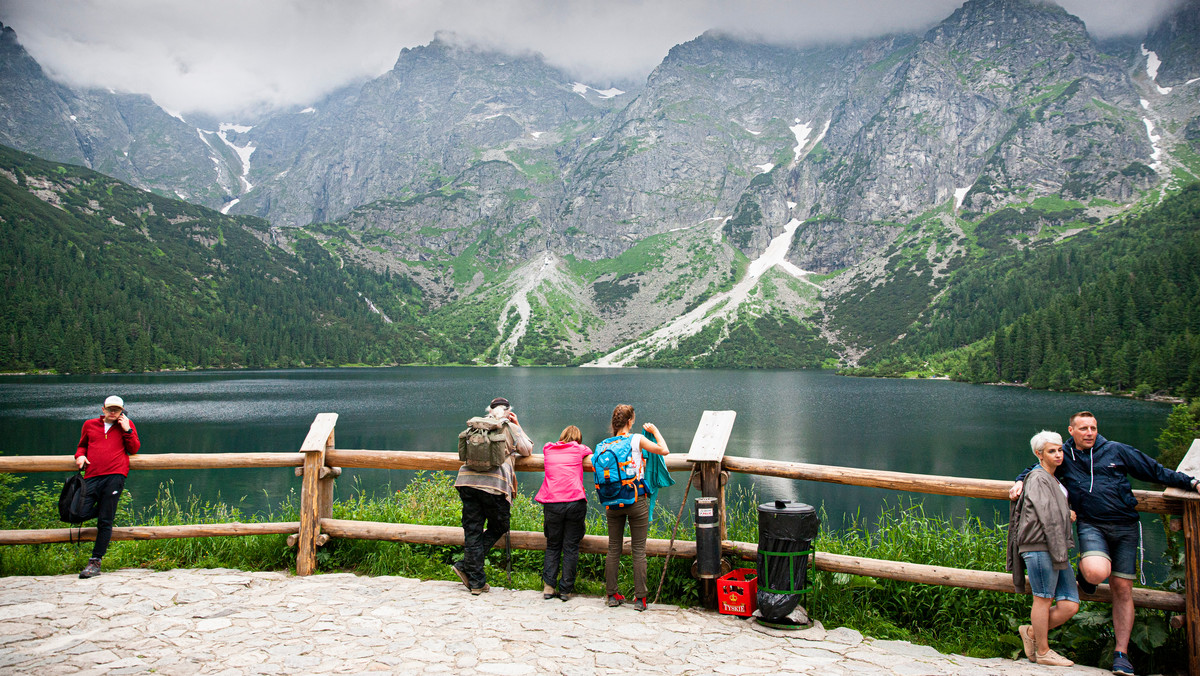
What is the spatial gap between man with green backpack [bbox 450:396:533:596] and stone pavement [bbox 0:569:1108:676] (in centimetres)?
40

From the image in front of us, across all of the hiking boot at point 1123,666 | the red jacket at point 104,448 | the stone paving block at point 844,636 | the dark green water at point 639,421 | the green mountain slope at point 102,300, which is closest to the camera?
the hiking boot at point 1123,666

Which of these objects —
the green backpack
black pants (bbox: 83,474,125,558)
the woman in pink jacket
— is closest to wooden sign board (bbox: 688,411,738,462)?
the woman in pink jacket

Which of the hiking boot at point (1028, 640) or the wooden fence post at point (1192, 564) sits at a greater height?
the wooden fence post at point (1192, 564)

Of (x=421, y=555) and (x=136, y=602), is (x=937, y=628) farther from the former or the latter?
(x=136, y=602)

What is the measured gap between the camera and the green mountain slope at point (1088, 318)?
3083 inches

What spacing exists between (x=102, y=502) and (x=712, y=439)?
794 cm

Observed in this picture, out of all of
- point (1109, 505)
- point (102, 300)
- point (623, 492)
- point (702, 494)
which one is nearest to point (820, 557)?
point (702, 494)

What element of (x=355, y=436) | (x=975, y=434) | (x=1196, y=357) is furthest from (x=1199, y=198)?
(x=355, y=436)

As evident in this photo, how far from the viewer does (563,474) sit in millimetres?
7102

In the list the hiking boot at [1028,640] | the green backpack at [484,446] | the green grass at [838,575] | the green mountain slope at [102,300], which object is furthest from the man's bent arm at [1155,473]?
the green mountain slope at [102,300]

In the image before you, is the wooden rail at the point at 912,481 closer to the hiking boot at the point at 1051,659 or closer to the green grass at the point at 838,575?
the green grass at the point at 838,575

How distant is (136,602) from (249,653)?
92.2 inches

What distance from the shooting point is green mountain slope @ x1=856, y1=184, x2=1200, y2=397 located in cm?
7831

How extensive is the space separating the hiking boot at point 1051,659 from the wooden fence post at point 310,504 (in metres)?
8.26
